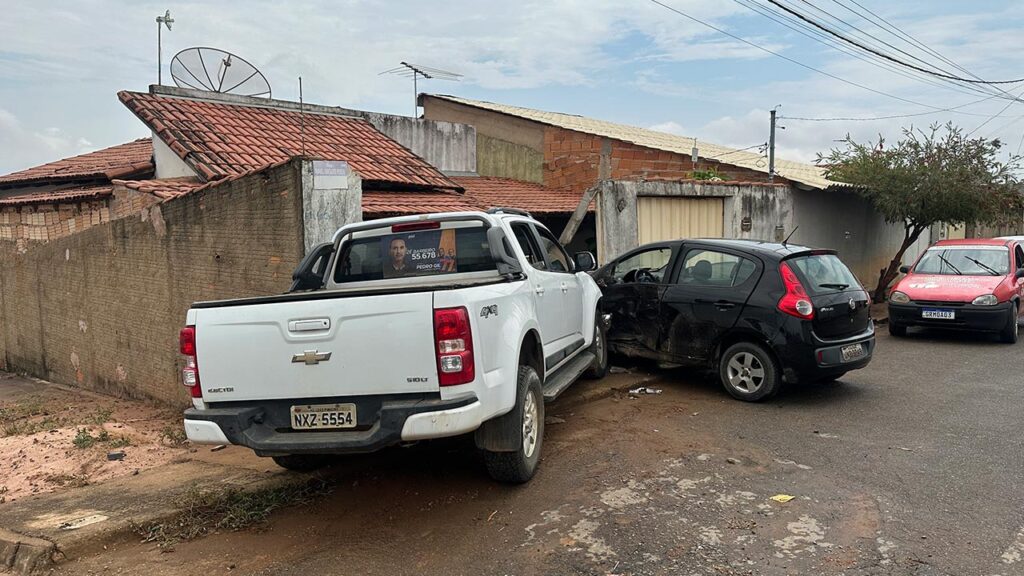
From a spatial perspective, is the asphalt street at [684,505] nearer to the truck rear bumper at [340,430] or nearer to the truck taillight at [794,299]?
the truck rear bumper at [340,430]

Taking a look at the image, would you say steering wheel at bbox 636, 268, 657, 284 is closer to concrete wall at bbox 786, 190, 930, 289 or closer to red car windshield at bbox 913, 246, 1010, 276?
red car windshield at bbox 913, 246, 1010, 276

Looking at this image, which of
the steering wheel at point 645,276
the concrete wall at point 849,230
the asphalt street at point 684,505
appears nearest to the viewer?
the asphalt street at point 684,505

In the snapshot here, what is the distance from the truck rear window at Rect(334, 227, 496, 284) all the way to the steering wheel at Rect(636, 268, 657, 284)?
2.89m

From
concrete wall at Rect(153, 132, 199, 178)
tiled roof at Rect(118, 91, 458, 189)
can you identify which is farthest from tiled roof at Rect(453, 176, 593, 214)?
concrete wall at Rect(153, 132, 199, 178)

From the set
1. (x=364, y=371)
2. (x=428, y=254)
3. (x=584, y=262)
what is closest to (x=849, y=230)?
(x=584, y=262)

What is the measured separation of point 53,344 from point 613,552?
11.1 meters

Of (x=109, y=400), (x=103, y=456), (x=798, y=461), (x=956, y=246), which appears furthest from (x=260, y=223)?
(x=956, y=246)

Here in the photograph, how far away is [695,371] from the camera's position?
28.0 feet

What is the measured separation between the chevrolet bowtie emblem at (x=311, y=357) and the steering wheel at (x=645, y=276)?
15.1 ft

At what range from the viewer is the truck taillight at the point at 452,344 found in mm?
3947

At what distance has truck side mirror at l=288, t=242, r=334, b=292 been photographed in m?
5.69

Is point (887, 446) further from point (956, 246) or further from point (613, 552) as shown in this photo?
point (956, 246)

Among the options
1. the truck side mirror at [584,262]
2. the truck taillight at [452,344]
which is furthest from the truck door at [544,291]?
the truck taillight at [452,344]

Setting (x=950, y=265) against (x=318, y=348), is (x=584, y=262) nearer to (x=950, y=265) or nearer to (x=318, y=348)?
(x=318, y=348)
